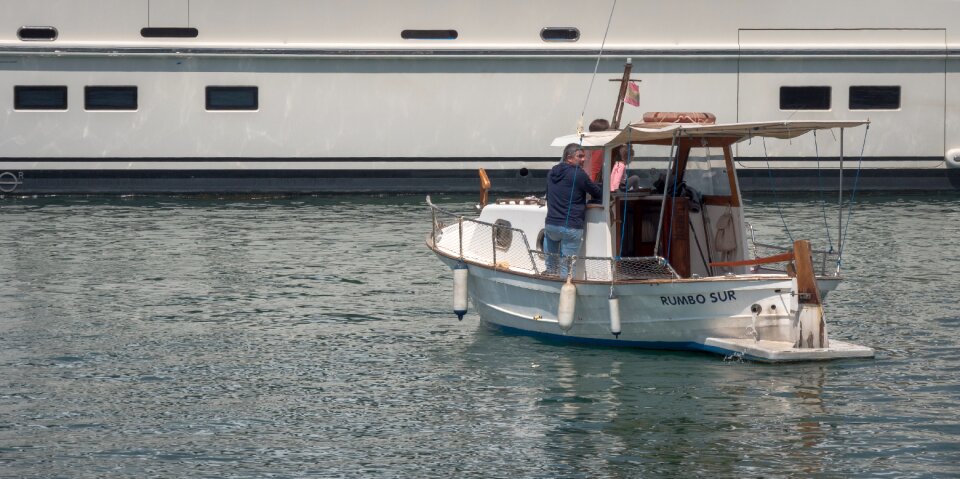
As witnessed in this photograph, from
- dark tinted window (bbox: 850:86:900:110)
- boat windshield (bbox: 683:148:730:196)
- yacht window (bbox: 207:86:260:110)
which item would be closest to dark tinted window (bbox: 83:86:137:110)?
yacht window (bbox: 207:86:260:110)

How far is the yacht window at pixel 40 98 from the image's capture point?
89.9 feet

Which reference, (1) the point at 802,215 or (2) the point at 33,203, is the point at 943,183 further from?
(2) the point at 33,203

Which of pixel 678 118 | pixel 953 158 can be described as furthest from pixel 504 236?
pixel 953 158

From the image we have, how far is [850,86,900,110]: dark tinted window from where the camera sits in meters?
27.8

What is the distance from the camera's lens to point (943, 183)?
28.1 meters

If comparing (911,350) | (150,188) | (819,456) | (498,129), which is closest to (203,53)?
(150,188)

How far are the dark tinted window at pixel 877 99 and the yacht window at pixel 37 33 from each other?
48.3 feet

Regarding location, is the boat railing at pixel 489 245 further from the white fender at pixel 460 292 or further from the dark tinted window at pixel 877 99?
the dark tinted window at pixel 877 99

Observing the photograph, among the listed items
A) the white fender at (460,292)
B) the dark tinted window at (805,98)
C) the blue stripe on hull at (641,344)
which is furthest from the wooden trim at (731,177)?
the dark tinted window at (805,98)

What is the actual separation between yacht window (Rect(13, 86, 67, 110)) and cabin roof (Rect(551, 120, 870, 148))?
Answer: 51.2 feet

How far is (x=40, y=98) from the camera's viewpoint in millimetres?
27453

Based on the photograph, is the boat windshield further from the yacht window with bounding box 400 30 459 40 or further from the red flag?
the yacht window with bounding box 400 30 459 40

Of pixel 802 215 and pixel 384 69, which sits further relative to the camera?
pixel 384 69

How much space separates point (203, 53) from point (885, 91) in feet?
41.4
